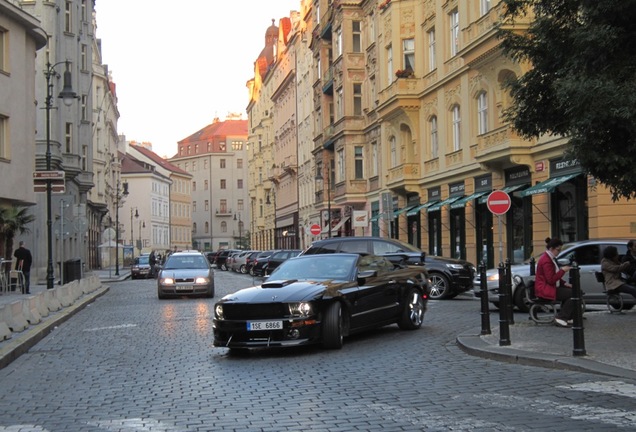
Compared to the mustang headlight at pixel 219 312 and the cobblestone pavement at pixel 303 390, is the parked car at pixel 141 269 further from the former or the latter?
the mustang headlight at pixel 219 312

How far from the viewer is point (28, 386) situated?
10398 millimetres

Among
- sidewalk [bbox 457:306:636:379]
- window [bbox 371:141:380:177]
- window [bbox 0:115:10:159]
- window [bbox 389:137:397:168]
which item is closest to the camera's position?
sidewalk [bbox 457:306:636:379]

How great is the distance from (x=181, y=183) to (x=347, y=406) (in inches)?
5337

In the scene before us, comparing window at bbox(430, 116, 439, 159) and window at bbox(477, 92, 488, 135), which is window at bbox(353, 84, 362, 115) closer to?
window at bbox(430, 116, 439, 159)

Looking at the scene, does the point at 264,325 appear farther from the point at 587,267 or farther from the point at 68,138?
the point at 68,138

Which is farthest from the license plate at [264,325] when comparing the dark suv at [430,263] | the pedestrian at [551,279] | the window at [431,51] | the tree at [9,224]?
the window at [431,51]

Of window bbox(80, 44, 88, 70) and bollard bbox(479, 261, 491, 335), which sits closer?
bollard bbox(479, 261, 491, 335)

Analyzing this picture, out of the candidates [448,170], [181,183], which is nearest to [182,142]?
[181,183]

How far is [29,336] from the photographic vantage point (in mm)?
15055

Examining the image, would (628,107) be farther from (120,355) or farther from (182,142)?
(182,142)

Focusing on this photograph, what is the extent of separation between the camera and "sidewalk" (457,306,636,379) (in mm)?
10141

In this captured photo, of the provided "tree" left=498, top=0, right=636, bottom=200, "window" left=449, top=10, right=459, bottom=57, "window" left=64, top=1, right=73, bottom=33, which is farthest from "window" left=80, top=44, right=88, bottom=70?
"tree" left=498, top=0, right=636, bottom=200

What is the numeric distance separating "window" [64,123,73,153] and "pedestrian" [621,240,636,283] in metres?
40.3

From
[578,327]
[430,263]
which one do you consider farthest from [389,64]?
[578,327]
